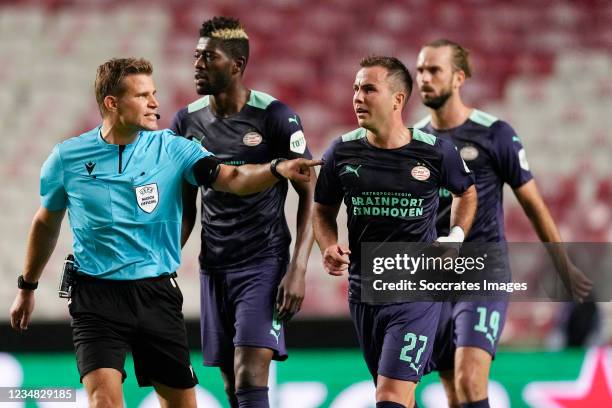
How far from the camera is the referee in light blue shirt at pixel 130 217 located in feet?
16.0

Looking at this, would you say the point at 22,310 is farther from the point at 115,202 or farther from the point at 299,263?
the point at 299,263

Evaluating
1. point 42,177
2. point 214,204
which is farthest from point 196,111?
point 42,177

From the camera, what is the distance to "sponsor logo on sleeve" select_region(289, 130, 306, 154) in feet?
18.5

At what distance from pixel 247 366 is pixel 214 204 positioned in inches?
34.2

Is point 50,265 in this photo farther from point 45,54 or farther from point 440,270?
point 440,270

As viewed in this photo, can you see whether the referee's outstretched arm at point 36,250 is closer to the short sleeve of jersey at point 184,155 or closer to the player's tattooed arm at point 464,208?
the short sleeve of jersey at point 184,155

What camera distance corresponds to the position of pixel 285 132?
5.70 metres

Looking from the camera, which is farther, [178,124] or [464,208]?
[178,124]

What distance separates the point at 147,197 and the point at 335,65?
283 inches

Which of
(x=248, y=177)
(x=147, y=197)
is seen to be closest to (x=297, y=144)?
(x=248, y=177)

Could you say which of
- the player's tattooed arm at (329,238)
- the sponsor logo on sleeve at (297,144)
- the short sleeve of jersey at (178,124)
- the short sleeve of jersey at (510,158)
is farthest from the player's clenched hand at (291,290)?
the short sleeve of jersey at (510,158)

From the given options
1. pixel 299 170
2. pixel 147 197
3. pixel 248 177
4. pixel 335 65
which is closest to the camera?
pixel 299 170

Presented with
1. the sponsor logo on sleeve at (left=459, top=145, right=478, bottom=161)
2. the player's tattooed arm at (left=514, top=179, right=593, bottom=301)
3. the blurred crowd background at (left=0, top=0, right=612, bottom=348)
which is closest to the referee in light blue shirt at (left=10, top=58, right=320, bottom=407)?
the sponsor logo on sleeve at (left=459, top=145, right=478, bottom=161)

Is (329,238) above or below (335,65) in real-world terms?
below
